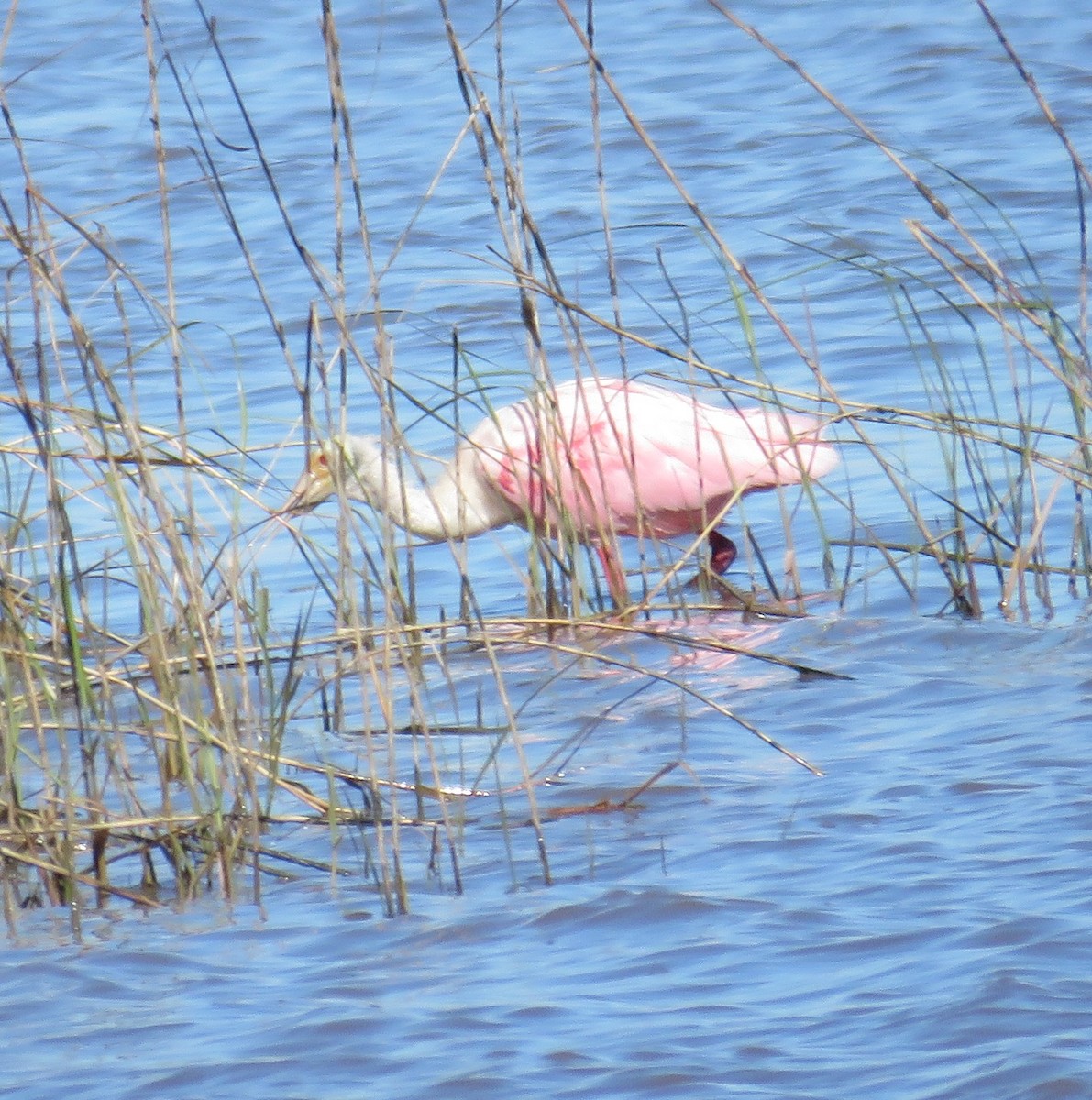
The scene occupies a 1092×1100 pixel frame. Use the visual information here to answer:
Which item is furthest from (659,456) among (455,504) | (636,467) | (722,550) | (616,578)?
(616,578)

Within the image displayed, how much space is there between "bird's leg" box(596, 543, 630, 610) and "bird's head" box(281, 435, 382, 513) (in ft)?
1.70

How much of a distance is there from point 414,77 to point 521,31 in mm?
712

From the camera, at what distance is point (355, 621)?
3.58m

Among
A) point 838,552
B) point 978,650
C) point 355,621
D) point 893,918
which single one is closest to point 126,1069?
point 355,621

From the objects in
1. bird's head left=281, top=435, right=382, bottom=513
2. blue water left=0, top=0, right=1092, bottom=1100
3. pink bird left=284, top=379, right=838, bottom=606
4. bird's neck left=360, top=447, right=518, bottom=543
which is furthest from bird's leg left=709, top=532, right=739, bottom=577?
bird's head left=281, top=435, right=382, bottom=513

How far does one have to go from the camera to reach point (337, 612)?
4277mm

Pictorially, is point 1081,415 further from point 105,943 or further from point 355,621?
point 105,943

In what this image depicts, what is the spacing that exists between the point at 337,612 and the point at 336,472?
56cm

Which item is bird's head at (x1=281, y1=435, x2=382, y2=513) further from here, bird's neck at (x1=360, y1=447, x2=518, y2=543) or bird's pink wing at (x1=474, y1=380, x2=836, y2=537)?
bird's pink wing at (x1=474, y1=380, x2=836, y2=537)

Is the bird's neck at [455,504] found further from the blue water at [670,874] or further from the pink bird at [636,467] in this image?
the blue water at [670,874]

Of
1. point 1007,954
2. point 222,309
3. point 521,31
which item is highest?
point 521,31

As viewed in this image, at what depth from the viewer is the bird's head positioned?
12.4 ft

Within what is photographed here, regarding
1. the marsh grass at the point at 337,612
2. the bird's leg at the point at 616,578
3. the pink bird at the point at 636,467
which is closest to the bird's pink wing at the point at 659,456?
the pink bird at the point at 636,467

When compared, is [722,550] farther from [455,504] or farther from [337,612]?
[337,612]
